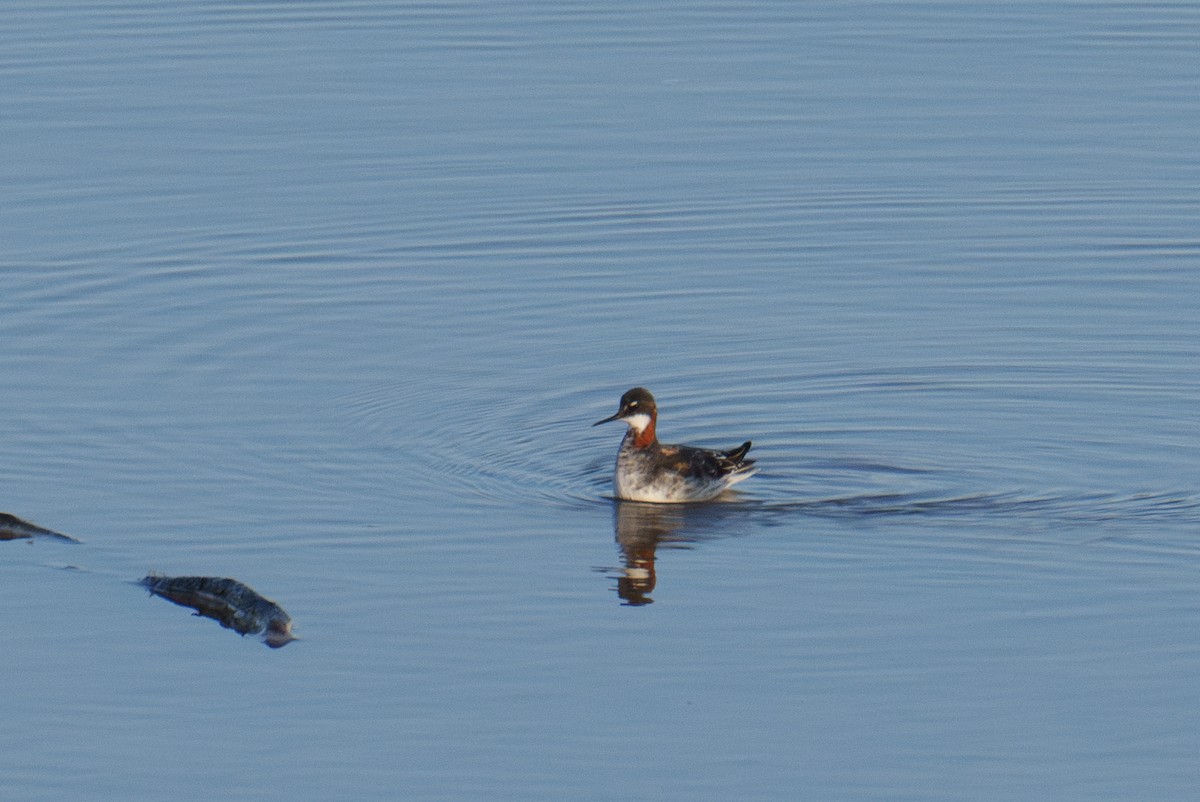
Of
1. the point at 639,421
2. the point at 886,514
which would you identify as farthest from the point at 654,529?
the point at 886,514

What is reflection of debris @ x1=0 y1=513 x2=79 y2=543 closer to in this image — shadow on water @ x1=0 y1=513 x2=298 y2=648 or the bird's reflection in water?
shadow on water @ x1=0 y1=513 x2=298 y2=648

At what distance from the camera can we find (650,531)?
1513 cm

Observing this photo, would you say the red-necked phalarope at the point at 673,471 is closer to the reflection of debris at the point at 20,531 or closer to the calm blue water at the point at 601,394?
the calm blue water at the point at 601,394

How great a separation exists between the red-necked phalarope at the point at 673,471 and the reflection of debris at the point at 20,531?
12.4ft

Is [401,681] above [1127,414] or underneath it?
underneath

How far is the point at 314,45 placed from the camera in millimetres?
29531

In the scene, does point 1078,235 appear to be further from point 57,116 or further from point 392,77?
point 57,116

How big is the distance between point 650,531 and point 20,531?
416 centimetres

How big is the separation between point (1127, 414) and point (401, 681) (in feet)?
23.9

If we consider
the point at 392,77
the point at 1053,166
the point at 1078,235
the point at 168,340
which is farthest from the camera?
the point at 392,77

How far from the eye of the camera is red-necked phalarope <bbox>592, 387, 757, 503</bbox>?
15508mm

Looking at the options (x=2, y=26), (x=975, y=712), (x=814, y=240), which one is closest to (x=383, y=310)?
(x=814, y=240)

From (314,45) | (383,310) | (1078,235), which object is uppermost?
(314,45)

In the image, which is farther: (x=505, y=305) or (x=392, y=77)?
(x=392, y=77)
